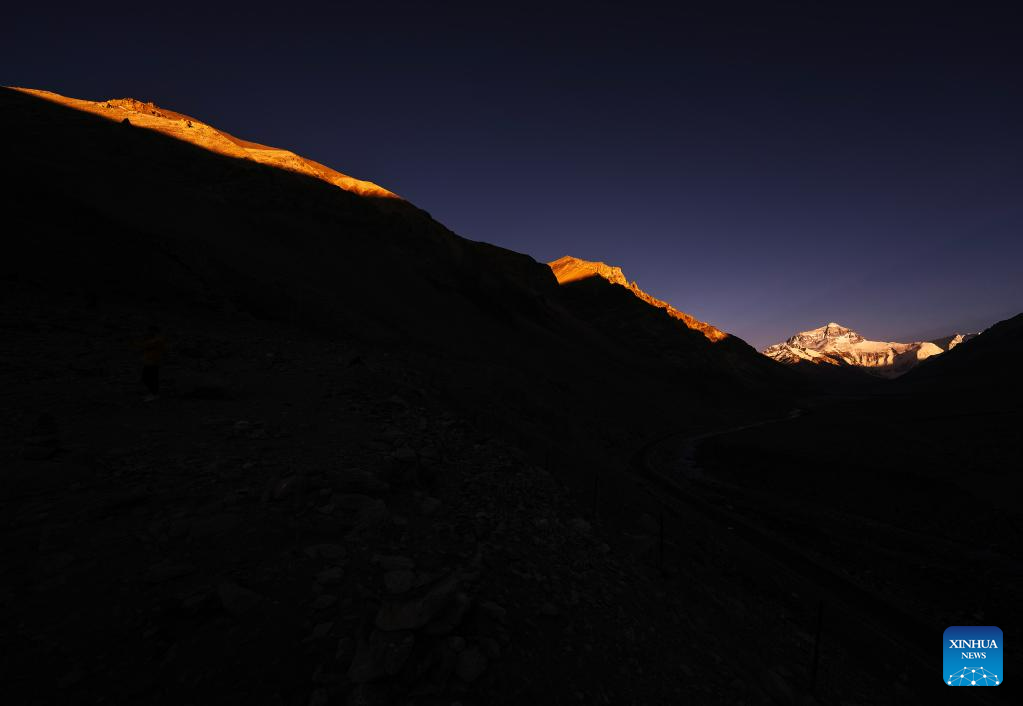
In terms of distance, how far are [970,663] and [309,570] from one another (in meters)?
20.3

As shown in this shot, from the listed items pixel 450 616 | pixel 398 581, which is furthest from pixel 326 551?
pixel 450 616

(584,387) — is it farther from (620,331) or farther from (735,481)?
(620,331)

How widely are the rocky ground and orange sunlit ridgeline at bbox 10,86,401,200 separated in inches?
2106

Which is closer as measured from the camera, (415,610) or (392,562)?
(415,610)

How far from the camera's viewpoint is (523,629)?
18.1 ft

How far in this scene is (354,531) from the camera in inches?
245

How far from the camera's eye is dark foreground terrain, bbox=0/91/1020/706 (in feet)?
14.0

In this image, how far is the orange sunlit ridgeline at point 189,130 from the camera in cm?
4925

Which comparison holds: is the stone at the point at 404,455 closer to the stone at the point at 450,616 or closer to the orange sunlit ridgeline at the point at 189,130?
the stone at the point at 450,616

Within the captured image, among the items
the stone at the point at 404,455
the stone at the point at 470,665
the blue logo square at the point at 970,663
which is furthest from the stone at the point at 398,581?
the blue logo square at the point at 970,663

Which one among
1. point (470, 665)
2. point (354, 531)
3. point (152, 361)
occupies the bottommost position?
point (470, 665)

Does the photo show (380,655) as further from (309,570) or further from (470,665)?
(309,570)

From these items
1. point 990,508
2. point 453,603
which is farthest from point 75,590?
point 990,508

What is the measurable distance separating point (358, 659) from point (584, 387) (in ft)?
176
